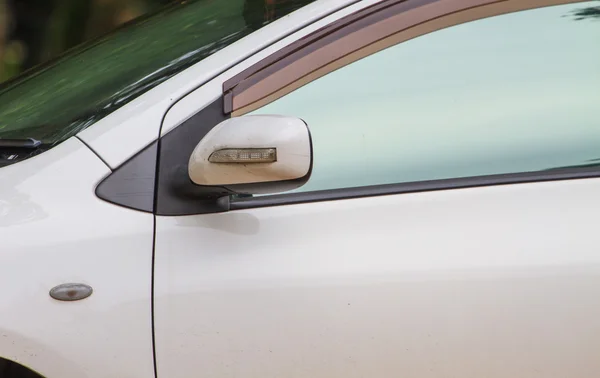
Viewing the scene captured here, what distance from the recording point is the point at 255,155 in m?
1.74

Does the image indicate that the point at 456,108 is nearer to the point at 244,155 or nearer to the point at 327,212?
the point at 327,212

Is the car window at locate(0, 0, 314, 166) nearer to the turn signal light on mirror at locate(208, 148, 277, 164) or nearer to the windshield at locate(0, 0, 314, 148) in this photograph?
the windshield at locate(0, 0, 314, 148)

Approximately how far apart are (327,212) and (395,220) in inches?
5.8

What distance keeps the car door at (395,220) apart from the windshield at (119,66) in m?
0.22

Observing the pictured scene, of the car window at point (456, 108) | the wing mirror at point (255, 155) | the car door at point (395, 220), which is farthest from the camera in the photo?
the car window at point (456, 108)

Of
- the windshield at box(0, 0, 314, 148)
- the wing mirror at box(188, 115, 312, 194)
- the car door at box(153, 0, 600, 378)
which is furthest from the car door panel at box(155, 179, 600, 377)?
the windshield at box(0, 0, 314, 148)

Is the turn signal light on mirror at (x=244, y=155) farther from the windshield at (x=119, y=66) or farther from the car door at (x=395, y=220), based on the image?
the windshield at (x=119, y=66)

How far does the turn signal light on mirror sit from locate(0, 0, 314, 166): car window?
336mm

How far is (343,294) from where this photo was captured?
183cm

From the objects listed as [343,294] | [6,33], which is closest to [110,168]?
[343,294]

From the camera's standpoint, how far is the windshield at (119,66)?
2.06m

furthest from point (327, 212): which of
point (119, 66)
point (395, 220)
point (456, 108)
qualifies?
point (119, 66)

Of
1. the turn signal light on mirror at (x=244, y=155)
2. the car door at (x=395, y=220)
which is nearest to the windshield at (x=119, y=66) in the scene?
the car door at (x=395, y=220)

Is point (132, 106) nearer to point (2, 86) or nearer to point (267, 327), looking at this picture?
point (267, 327)
